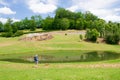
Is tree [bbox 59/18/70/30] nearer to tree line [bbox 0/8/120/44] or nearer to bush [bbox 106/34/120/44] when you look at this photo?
tree line [bbox 0/8/120/44]

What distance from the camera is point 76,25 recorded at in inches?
5231

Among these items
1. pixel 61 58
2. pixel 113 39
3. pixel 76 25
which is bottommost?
pixel 61 58

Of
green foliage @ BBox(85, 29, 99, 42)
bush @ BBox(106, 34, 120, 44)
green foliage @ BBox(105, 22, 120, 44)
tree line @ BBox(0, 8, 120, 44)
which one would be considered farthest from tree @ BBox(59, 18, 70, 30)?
bush @ BBox(106, 34, 120, 44)

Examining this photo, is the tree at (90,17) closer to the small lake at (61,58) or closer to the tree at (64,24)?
the tree at (64,24)

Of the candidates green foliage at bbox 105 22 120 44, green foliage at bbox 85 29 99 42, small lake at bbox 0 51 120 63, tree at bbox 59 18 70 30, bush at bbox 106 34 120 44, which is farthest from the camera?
tree at bbox 59 18 70 30

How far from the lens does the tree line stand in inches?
3691

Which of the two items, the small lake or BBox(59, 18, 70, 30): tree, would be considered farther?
BBox(59, 18, 70, 30): tree

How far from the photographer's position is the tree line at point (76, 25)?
93.8 meters

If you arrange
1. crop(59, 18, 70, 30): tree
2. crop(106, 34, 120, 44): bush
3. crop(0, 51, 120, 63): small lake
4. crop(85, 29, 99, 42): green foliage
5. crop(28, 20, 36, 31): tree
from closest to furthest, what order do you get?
crop(0, 51, 120, 63): small lake
crop(106, 34, 120, 44): bush
crop(85, 29, 99, 42): green foliage
crop(59, 18, 70, 30): tree
crop(28, 20, 36, 31): tree

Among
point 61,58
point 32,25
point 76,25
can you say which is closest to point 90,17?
point 76,25

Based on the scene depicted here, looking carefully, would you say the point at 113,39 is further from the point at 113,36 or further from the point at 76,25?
the point at 76,25

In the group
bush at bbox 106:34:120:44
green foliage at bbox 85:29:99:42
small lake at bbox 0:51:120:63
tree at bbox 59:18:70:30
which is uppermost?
tree at bbox 59:18:70:30

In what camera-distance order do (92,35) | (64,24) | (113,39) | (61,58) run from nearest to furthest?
(61,58), (113,39), (92,35), (64,24)

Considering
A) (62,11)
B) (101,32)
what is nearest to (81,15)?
(62,11)
